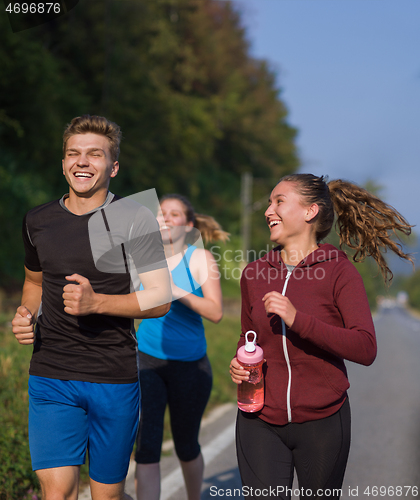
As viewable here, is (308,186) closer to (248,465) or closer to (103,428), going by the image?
(248,465)

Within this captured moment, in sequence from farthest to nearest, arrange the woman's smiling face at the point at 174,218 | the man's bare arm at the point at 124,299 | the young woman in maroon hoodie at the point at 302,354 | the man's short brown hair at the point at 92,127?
the woman's smiling face at the point at 174,218 → the man's short brown hair at the point at 92,127 → the young woman in maroon hoodie at the point at 302,354 → the man's bare arm at the point at 124,299

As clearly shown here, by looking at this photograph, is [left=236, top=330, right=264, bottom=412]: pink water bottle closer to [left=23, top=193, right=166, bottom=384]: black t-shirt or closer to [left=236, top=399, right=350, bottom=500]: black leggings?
[left=236, top=399, right=350, bottom=500]: black leggings

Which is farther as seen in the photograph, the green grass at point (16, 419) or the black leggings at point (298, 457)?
the green grass at point (16, 419)

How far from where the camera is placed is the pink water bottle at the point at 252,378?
2475 mm

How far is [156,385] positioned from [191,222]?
128cm

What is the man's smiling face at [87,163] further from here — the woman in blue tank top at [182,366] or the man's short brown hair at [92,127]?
the woman in blue tank top at [182,366]

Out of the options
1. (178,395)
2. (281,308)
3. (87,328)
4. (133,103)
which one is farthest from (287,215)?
(133,103)

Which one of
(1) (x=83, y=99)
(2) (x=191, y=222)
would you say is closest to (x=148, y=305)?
(2) (x=191, y=222)

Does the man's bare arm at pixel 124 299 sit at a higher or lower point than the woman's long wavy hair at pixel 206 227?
lower

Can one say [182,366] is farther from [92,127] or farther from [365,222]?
[92,127]

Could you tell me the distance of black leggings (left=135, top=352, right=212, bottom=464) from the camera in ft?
12.0

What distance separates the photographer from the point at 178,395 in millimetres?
3703

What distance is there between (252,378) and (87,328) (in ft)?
2.68

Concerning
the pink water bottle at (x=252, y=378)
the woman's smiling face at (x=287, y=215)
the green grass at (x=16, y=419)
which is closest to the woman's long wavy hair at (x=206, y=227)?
the woman's smiling face at (x=287, y=215)
